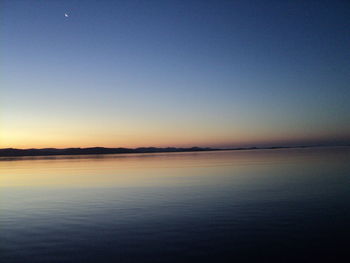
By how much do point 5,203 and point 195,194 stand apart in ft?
70.6

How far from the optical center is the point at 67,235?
63.1ft

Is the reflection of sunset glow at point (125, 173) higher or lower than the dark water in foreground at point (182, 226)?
higher

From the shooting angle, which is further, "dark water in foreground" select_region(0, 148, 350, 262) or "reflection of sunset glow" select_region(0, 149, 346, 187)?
"reflection of sunset glow" select_region(0, 149, 346, 187)

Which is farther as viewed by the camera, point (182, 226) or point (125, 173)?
point (125, 173)

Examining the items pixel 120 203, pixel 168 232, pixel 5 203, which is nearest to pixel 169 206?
pixel 120 203

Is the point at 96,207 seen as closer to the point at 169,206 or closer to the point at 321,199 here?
the point at 169,206

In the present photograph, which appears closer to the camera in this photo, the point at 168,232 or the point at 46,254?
the point at 46,254

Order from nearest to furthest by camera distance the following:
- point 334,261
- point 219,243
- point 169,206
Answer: point 334,261 < point 219,243 < point 169,206

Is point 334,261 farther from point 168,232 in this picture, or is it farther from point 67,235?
point 67,235

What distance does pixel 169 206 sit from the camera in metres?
27.8

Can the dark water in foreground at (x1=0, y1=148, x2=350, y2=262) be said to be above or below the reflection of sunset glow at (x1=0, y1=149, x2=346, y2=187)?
below

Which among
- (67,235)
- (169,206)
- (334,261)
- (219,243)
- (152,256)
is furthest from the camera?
(169,206)

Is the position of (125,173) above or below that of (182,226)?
above

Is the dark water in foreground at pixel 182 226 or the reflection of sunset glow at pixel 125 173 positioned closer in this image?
the dark water in foreground at pixel 182 226
